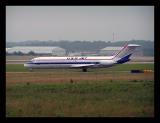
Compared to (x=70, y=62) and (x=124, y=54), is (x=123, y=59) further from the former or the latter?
(x=70, y=62)

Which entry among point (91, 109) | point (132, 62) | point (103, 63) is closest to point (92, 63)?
point (103, 63)

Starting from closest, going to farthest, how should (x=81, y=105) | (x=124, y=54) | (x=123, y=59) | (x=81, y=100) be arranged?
1. (x=81, y=105)
2. (x=81, y=100)
3. (x=124, y=54)
4. (x=123, y=59)

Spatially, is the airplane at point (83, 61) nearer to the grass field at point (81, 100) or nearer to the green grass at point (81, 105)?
the grass field at point (81, 100)

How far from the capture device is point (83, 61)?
99.2ft

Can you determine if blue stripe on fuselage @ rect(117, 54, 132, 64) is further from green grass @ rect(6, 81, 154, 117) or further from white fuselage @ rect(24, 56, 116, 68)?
green grass @ rect(6, 81, 154, 117)

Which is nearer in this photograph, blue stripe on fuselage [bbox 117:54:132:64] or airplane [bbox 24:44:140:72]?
airplane [bbox 24:44:140:72]

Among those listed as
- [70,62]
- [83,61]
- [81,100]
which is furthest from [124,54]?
[81,100]

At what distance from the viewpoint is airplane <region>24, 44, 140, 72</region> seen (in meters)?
29.5

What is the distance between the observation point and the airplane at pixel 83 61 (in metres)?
29.5

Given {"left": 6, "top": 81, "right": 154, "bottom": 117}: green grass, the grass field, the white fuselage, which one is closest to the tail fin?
the white fuselage

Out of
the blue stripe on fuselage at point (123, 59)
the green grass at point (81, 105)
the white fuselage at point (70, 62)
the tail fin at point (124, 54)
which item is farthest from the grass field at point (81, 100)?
the blue stripe on fuselage at point (123, 59)

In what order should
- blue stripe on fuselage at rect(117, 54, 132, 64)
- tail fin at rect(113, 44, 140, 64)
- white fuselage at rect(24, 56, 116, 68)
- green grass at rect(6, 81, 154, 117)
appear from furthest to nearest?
blue stripe on fuselage at rect(117, 54, 132, 64) < tail fin at rect(113, 44, 140, 64) < white fuselage at rect(24, 56, 116, 68) < green grass at rect(6, 81, 154, 117)

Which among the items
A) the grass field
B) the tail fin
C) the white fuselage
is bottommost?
the grass field
